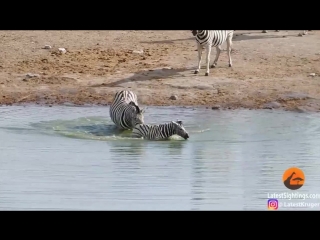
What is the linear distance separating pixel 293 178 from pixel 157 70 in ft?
18.9

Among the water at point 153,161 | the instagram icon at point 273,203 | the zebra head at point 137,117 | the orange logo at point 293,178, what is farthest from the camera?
the zebra head at point 137,117

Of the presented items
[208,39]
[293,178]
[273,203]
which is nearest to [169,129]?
[293,178]

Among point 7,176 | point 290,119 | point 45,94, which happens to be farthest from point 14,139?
point 290,119

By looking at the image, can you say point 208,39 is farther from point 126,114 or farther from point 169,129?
point 169,129

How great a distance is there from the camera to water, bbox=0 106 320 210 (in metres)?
6.76

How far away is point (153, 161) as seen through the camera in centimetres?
827

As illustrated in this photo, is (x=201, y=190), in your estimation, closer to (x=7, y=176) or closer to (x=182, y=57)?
(x=7, y=176)

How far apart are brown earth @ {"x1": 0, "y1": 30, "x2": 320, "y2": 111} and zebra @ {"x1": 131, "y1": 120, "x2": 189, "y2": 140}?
A: 8.27 ft

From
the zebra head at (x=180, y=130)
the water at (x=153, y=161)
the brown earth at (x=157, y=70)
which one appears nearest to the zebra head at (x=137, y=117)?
the water at (x=153, y=161)

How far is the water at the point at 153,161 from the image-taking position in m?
6.76

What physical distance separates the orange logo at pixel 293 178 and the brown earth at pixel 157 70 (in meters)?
3.68

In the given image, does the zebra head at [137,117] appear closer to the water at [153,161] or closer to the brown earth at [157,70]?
the water at [153,161]

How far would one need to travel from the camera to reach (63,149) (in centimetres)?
878
